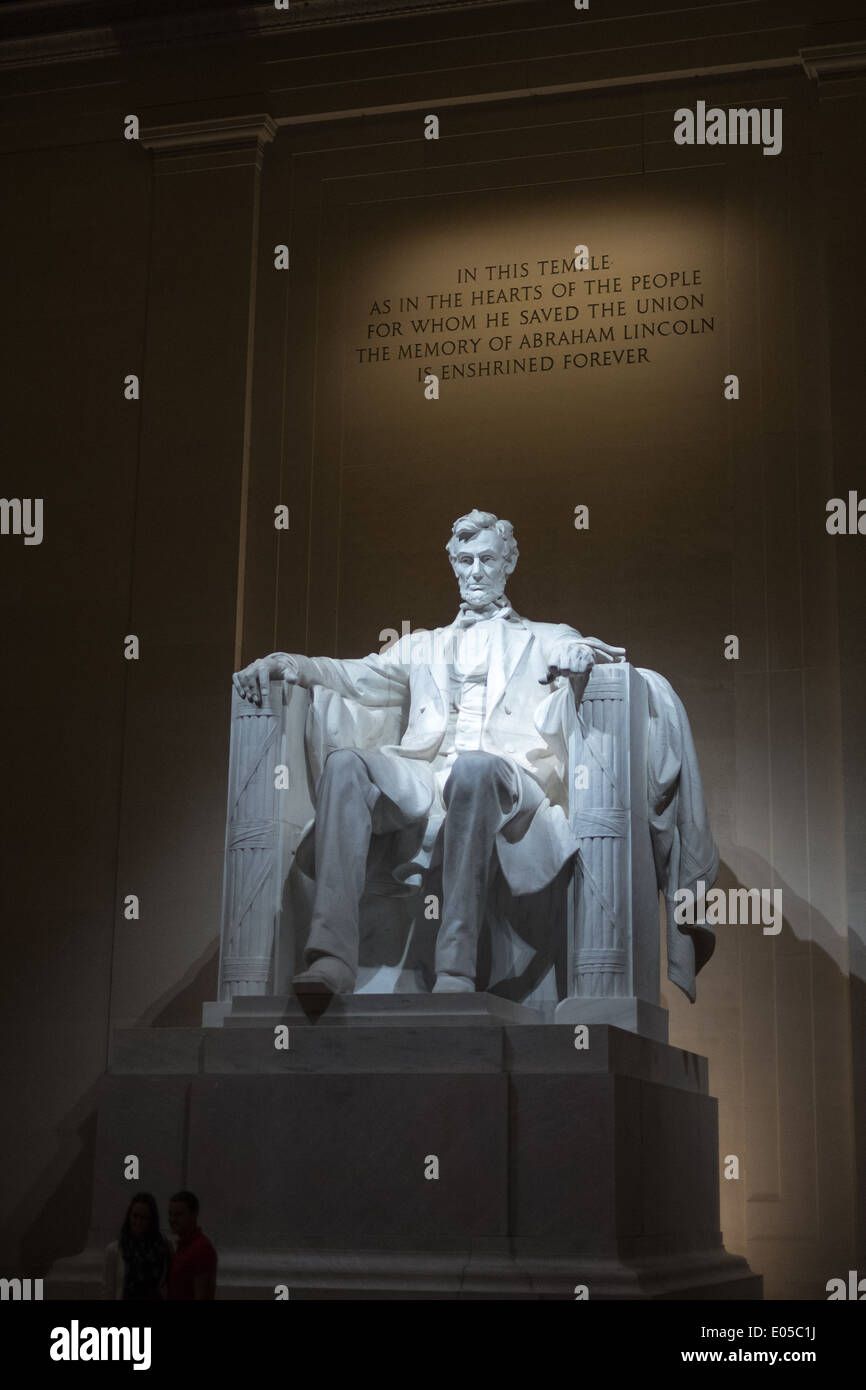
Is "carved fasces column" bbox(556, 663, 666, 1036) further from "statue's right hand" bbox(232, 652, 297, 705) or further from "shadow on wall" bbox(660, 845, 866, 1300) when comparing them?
"shadow on wall" bbox(660, 845, 866, 1300)

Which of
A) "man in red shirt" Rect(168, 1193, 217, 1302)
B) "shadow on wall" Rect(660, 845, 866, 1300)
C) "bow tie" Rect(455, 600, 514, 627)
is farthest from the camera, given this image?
"shadow on wall" Rect(660, 845, 866, 1300)

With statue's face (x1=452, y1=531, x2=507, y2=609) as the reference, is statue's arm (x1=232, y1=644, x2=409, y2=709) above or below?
below

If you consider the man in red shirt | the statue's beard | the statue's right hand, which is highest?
the statue's beard

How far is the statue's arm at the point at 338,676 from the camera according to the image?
562 centimetres

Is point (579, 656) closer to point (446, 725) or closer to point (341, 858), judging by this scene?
point (446, 725)

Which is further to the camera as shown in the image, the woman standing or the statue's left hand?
the statue's left hand

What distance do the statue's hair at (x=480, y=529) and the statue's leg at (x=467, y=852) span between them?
4.01ft

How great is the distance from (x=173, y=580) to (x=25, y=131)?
2.40 metres

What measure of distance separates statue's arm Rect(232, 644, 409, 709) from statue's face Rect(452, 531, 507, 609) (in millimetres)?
335

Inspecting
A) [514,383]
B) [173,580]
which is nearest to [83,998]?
[173,580]

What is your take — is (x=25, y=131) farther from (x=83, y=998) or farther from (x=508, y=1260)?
(x=508, y=1260)

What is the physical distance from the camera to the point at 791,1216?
6.60m

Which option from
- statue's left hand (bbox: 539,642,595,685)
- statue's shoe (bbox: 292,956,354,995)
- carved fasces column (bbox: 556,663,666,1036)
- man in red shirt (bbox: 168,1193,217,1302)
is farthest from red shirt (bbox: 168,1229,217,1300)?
statue's left hand (bbox: 539,642,595,685)

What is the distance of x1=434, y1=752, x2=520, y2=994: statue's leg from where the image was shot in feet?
16.9
